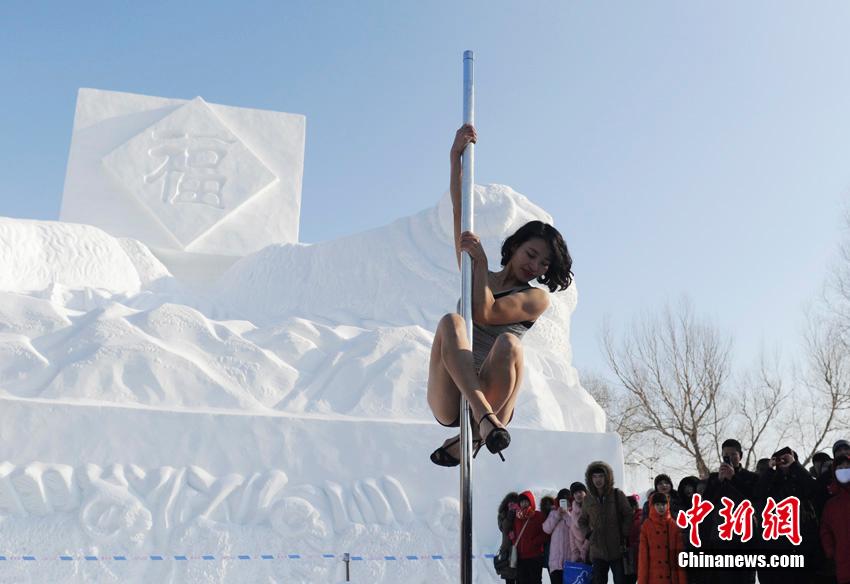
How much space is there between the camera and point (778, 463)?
14.8ft

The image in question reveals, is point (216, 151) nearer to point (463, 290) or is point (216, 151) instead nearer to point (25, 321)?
point (25, 321)

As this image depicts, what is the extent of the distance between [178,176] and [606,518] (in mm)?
8652

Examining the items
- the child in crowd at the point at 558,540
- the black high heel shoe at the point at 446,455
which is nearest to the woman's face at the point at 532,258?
the black high heel shoe at the point at 446,455

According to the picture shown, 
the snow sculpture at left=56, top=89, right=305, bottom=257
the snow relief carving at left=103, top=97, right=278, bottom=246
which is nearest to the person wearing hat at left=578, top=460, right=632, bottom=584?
the snow sculpture at left=56, top=89, right=305, bottom=257

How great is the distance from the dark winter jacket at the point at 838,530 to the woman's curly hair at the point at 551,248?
2.46 metres

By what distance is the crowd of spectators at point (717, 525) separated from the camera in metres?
4.16

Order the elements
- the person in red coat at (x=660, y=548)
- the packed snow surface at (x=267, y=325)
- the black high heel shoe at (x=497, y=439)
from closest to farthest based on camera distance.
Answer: the black high heel shoe at (x=497, y=439), the person in red coat at (x=660, y=548), the packed snow surface at (x=267, y=325)

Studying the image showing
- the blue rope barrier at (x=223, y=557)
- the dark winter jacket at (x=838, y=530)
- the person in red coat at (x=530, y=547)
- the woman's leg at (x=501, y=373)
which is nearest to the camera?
the woman's leg at (x=501, y=373)

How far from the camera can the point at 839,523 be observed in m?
4.05

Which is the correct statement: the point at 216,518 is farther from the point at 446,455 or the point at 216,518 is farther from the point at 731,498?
the point at 446,455

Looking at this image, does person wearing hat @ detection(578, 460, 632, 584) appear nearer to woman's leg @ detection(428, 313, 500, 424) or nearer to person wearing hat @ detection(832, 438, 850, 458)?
person wearing hat @ detection(832, 438, 850, 458)

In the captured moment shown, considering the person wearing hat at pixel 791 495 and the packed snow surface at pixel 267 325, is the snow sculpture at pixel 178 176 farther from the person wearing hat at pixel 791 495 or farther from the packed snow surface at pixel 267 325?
the person wearing hat at pixel 791 495

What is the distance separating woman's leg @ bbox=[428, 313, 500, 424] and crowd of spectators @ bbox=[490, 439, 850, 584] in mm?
2660

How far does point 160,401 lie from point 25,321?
1.58 meters
